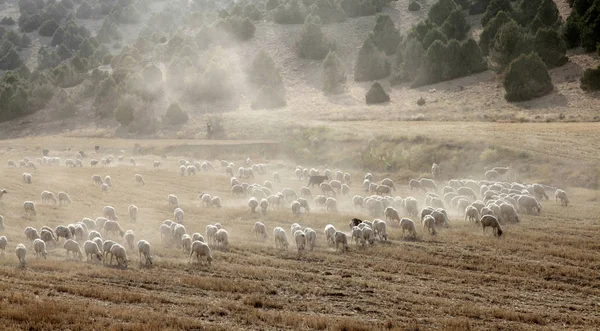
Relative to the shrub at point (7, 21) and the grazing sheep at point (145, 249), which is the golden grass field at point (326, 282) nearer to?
the grazing sheep at point (145, 249)

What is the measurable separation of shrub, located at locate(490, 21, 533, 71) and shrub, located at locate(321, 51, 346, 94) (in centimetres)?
2379

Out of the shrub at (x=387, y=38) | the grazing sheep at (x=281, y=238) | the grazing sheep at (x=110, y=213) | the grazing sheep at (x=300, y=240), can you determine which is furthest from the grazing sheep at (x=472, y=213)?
the shrub at (x=387, y=38)

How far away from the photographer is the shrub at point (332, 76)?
80500mm

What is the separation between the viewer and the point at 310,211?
3109 cm

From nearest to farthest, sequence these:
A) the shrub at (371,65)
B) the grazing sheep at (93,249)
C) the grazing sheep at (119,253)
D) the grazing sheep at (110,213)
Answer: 1. the grazing sheep at (119,253)
2. the grazing sheep at (93,249)
3. the grazing sheep at (110,213)
4. the shrub at (371,65)

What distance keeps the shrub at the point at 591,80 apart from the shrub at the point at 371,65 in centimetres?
3333

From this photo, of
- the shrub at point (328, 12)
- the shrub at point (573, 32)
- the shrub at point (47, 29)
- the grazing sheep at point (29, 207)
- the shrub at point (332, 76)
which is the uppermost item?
the shrub at point (47, 29)

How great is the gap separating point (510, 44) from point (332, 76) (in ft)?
86.7

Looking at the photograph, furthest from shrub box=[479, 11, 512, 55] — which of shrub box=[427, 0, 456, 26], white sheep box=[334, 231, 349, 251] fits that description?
white sheep box=[334, 231, 349, 251]

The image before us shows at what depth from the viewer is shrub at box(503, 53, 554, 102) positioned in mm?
56719

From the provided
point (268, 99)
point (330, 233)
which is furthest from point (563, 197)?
point (268, 99)

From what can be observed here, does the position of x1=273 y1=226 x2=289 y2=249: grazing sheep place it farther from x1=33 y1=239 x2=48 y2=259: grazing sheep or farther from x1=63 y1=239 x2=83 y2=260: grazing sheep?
x1=33 y1=239 x2=48 y2=259: grazing sheep

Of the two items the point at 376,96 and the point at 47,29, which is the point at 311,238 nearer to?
the point at 376,96

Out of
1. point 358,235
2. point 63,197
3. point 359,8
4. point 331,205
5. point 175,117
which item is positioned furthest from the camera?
point 359,8
